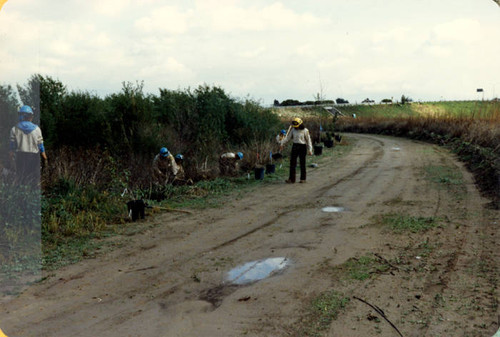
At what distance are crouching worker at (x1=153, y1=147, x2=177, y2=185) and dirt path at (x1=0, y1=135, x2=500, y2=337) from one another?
3.08 meters

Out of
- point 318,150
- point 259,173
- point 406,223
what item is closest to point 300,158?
point 259,173

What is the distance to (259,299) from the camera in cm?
499

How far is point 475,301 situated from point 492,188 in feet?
23.7

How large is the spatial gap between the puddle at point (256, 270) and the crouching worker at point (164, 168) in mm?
6583

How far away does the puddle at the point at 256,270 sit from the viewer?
225 inches

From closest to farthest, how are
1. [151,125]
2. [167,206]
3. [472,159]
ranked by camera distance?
[167,206]
[472,159]
[151,125]

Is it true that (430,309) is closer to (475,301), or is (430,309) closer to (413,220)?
(475,301)

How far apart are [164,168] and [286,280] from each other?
8.06m

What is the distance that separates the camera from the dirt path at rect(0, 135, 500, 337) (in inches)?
173

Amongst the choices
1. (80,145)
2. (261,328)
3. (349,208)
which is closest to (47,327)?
(261,328)

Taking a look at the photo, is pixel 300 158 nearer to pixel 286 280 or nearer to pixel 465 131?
pixel 286 280

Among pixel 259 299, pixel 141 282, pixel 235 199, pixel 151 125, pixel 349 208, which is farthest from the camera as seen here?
pixel 151 125

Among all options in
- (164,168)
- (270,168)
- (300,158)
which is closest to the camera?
(164,168)

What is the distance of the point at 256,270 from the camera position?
6.02 m
